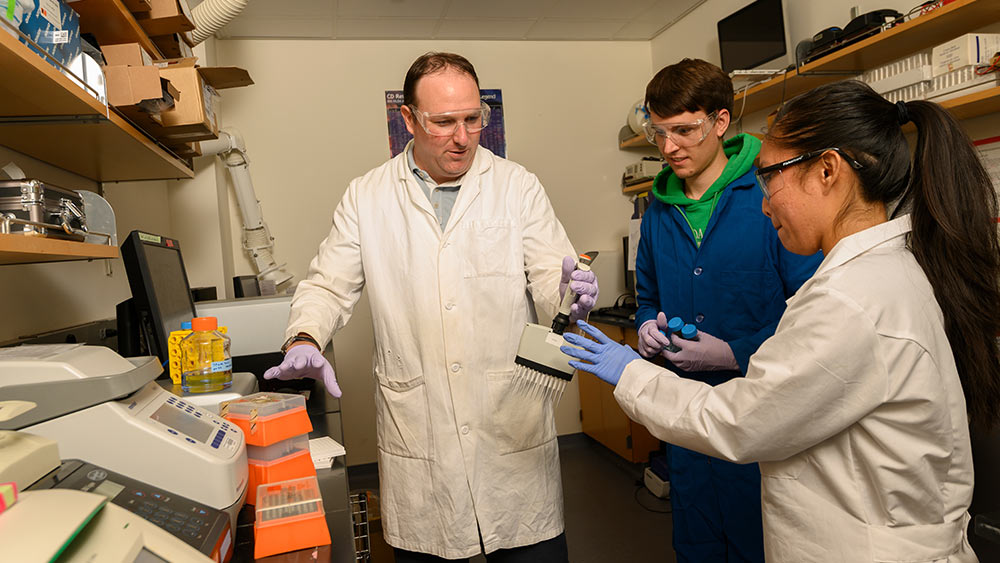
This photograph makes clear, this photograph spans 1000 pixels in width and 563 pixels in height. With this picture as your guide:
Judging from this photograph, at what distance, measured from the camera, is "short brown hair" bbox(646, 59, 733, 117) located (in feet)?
5.20

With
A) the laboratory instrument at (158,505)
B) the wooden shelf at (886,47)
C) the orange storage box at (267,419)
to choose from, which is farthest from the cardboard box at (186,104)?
the wooden shelf at (886,47)

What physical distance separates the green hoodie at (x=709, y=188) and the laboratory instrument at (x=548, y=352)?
0.41 metres

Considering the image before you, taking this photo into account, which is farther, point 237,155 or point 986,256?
point 237,155

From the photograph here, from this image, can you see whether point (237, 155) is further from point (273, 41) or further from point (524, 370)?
point (524, 370)

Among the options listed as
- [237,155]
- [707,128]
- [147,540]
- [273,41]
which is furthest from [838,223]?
[273,41]

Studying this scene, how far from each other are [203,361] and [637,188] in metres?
3.31

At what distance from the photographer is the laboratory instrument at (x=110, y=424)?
0.80m

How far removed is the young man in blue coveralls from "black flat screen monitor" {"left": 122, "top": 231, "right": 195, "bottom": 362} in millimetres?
1199

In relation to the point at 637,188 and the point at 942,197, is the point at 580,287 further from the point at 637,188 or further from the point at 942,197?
the point at 637,188

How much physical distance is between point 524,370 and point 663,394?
43 centimetres

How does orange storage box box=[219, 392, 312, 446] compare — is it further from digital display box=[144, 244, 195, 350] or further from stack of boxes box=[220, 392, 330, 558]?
digital display box=[144, 244, 195, 350]

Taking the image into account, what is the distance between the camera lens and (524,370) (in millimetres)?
1451

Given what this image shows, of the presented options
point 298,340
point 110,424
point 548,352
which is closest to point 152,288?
point 298,340

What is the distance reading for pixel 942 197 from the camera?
0.96 meters
